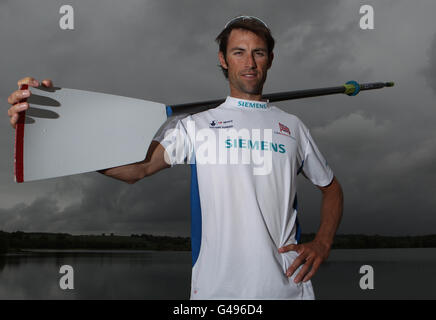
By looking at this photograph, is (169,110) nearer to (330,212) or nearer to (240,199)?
(240,199)

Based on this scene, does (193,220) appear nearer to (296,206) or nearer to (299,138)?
(296,206)

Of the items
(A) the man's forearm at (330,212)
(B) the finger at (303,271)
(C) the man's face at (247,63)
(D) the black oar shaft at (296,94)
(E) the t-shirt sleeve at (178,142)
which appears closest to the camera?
(B) the finger at (303,271)

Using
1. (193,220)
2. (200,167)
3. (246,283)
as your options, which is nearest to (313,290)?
(246,283)

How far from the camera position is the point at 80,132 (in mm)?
2479

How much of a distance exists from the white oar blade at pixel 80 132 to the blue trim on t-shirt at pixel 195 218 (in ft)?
1.19

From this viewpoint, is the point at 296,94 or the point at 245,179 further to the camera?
the point at 296,94

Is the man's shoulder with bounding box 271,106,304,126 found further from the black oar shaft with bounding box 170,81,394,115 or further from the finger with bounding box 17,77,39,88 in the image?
the finger with bounding box 17,77,39,88

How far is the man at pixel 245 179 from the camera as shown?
217 cm

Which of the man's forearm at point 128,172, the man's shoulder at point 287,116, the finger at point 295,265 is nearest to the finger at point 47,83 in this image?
the man's forearm at point 128,172

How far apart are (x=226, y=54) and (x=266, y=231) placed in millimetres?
1258

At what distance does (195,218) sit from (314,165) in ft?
3.13

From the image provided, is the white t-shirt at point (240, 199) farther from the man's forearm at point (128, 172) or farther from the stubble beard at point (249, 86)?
the man's forearm at point (128, 172)

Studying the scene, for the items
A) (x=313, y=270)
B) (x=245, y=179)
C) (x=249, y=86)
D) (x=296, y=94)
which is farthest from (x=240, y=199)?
(x=296, y=94)

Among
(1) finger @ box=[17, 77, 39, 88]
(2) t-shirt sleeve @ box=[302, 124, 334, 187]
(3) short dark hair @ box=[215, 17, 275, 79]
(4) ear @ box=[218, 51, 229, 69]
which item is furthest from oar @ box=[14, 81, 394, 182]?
(2) t-shirt sleeve @ box=[302, 124, 334, 187]
